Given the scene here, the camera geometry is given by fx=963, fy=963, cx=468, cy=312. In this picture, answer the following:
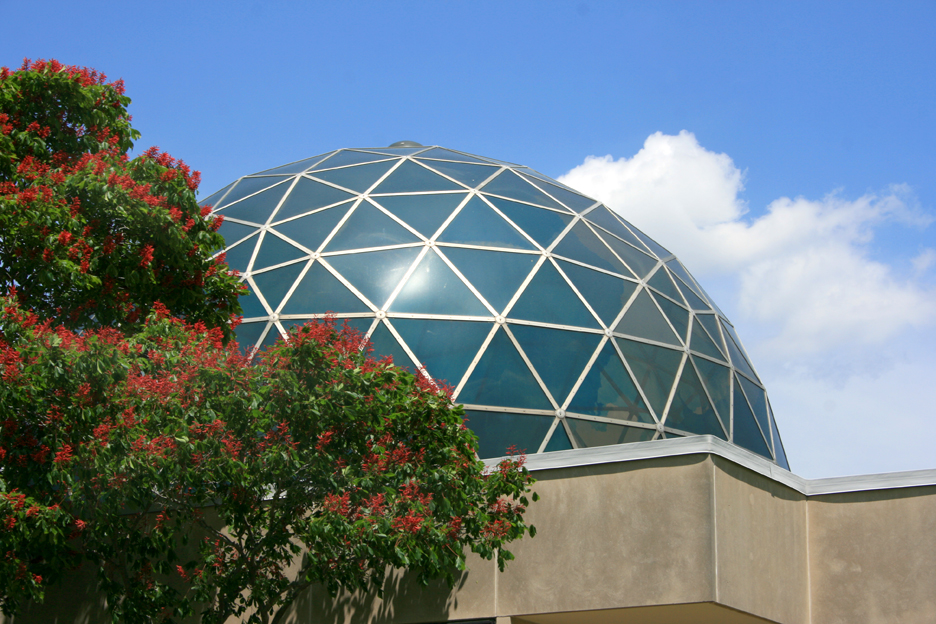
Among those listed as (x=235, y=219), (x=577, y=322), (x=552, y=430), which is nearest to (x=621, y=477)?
(x=552, y=430)

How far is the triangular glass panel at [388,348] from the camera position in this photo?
16141mm

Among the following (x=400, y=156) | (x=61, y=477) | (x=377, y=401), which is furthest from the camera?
(x=400, y=156)

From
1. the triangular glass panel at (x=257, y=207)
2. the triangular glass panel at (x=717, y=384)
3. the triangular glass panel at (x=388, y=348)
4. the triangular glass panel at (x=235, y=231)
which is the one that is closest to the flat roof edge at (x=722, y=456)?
the triangular glass panel at (x=388, y=348)

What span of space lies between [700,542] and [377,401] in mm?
4287

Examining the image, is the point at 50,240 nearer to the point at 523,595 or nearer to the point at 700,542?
the point at 523,595

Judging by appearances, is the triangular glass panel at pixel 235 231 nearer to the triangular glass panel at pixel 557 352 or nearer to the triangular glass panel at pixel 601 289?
the triangular glass panel at pixel 557 352

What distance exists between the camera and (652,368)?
17703mm

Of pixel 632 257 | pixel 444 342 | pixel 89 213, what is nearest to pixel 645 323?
pixel 632 257

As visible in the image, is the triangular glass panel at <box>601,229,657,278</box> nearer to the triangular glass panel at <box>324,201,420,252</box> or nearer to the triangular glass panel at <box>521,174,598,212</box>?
the triangular glass panel at <box>521,174,598,212</box>

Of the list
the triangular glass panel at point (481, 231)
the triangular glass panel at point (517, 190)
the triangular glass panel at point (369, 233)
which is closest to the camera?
the triangular glass panel at point (369, 233)

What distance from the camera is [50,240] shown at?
11133 mm

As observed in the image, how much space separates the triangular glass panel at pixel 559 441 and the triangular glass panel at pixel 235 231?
7815 millimetres

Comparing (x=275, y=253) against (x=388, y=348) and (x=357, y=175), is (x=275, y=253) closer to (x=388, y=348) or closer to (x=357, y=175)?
(x=357, y=175)

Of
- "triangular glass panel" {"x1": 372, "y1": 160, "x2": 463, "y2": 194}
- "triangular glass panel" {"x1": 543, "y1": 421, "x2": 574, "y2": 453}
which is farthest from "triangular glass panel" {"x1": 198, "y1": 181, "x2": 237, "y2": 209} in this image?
"triangular glass panel" {"x1": 543, "y1": 421, "x2": 574, "y2": 453}
